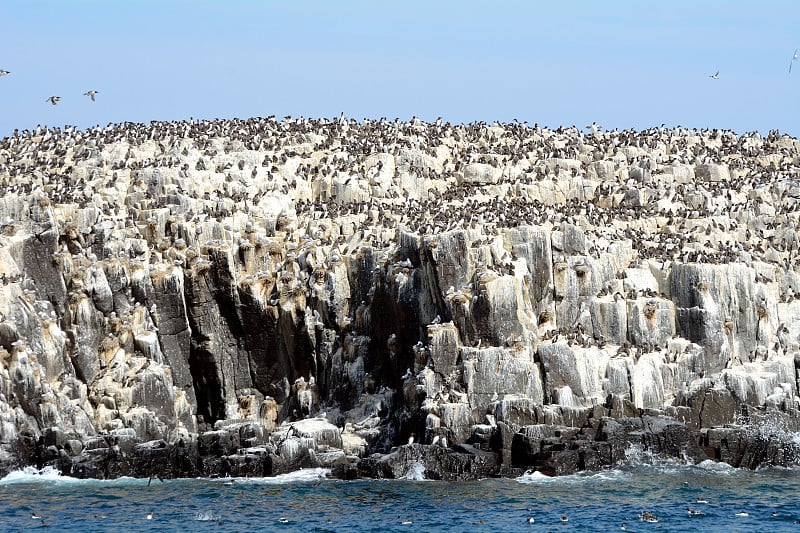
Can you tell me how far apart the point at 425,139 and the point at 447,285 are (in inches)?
987

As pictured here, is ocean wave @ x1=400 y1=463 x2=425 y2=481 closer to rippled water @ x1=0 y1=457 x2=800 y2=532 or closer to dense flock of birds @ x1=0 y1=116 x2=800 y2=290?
rippled water @ x1=0 y1=457 x2=800 y2=532

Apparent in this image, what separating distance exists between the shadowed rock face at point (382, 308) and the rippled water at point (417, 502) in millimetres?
2026

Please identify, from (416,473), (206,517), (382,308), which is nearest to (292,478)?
(416,473)

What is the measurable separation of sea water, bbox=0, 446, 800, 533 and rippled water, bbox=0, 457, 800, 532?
48mm

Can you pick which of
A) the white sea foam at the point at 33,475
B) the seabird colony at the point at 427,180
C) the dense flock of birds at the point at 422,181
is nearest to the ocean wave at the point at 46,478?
the white sea foam at the point at 33,475

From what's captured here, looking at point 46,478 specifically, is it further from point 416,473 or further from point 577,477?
point 577,477

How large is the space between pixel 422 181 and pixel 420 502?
3665cm

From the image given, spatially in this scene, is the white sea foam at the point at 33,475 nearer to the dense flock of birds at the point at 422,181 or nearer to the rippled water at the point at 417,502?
the rippled water at the point at 417,502

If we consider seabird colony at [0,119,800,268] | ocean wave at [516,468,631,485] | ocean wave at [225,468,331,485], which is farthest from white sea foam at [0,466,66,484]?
ocean wave at [516,468,631,485]

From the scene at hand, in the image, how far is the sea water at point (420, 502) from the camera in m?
66.4

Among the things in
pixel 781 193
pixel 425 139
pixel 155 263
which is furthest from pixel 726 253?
pixel 155 263

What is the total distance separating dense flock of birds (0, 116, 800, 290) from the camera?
94.3 metres

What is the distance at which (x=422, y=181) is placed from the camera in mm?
103812

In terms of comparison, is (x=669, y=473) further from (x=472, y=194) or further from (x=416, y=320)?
(x=472, y=194)
